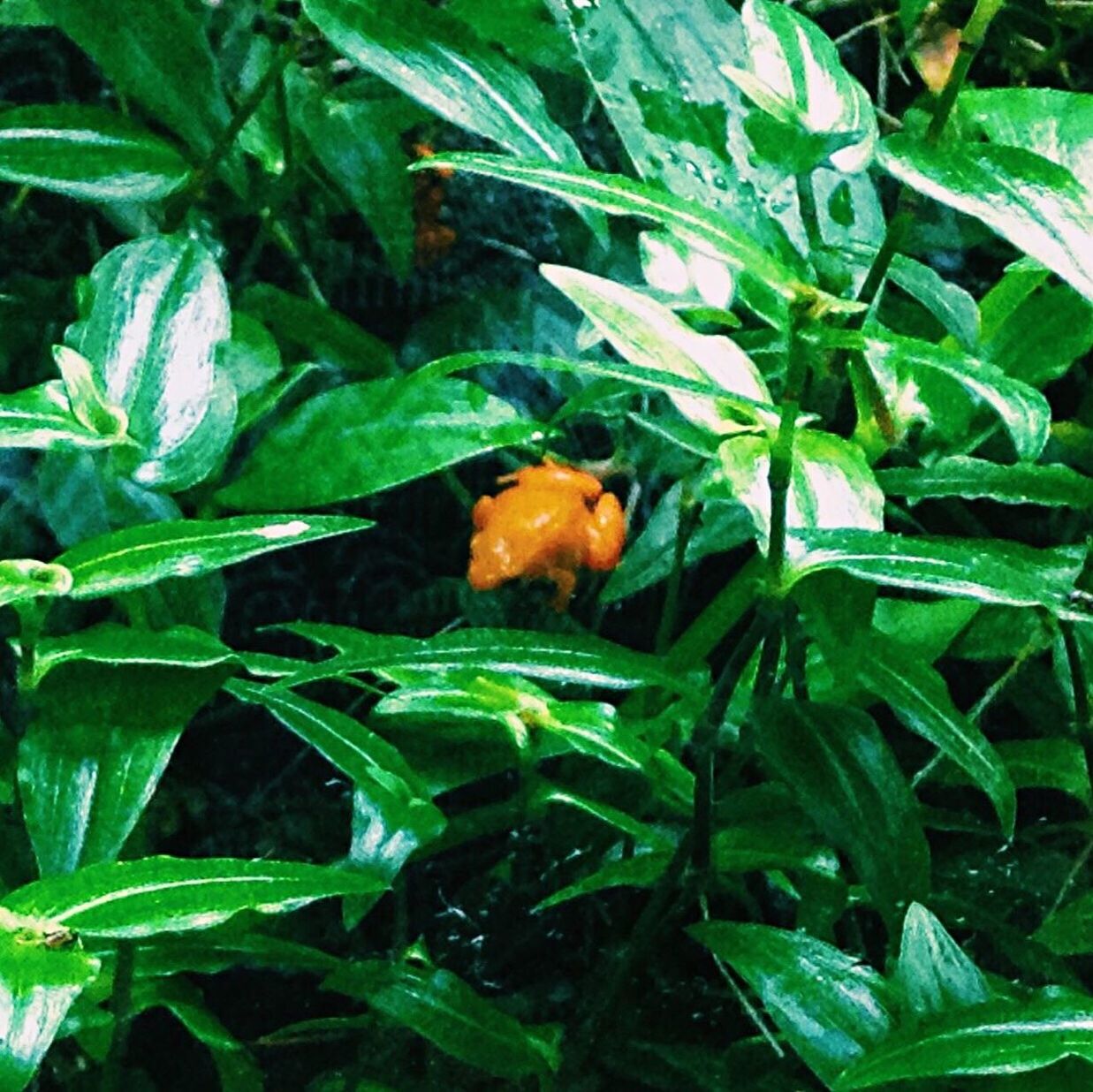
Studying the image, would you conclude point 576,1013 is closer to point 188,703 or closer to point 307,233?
point 188,703

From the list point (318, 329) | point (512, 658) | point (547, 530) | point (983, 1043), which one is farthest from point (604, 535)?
point (983, 1043)

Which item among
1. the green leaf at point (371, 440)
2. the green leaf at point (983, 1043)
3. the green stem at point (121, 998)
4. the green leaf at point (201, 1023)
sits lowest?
the green leaf at point (201, 1023)

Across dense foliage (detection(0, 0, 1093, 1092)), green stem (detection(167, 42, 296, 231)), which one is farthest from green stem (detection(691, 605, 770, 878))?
green stem (detection(167, 42, 296, 231))

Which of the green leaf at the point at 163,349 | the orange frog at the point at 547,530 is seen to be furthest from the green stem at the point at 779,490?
the orange frog at the point at 547,530

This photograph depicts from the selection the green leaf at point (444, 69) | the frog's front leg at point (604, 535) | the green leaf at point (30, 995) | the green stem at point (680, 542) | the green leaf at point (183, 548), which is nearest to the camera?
the green leaf at point (30, 995)

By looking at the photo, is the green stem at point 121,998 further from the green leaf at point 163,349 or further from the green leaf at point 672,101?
the green leaf at point 672,101
